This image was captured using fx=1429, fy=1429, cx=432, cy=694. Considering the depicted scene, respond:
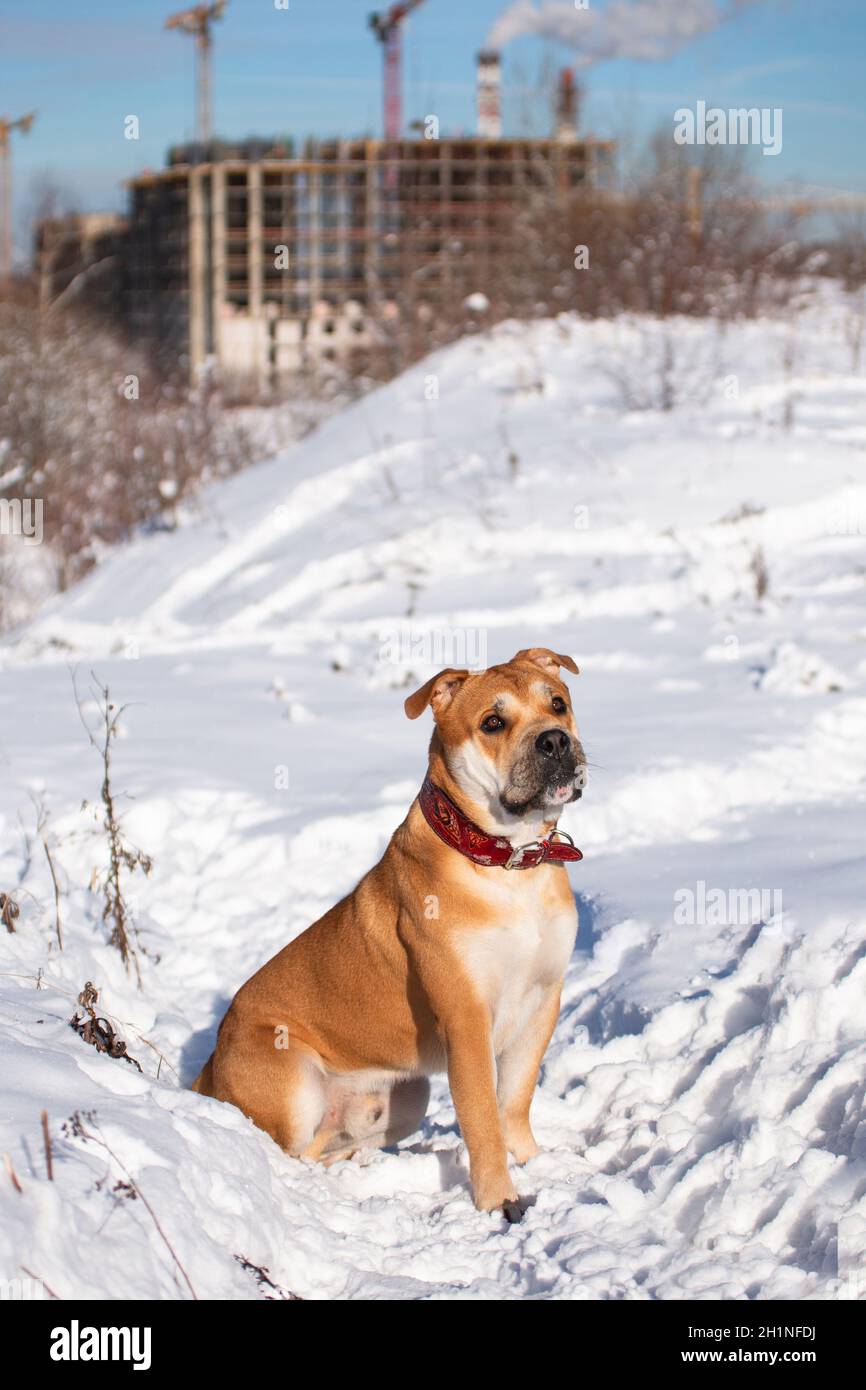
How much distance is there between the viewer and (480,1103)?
3787 mm

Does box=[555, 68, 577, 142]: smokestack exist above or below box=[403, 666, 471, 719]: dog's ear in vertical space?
above

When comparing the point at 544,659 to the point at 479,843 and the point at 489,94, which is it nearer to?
the point at 479,843

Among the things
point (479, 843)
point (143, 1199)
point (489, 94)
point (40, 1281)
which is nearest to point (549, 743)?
point (479, 843)

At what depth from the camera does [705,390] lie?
13.4 m

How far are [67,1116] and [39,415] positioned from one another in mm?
19919

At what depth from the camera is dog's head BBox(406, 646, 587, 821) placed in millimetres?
3729

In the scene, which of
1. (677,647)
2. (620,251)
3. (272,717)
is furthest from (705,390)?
(272,717)

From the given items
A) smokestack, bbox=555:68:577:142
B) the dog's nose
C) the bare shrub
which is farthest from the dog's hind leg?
smokestack, bbox=555:68:577:142

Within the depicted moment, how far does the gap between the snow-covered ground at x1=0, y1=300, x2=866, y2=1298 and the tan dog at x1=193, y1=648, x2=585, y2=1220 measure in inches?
6.4

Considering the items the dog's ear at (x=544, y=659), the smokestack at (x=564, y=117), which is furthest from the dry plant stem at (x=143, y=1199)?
the smokestack at (x=564, y=117)

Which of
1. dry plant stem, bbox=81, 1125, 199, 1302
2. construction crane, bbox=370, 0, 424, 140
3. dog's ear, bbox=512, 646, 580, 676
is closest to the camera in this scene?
dry plant stem, bbox=81, 1125, 199, 1302

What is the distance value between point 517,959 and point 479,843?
341 mm

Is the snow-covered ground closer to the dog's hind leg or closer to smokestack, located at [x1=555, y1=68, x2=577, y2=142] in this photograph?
the dog's hind leg

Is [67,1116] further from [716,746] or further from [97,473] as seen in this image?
[97,473]
